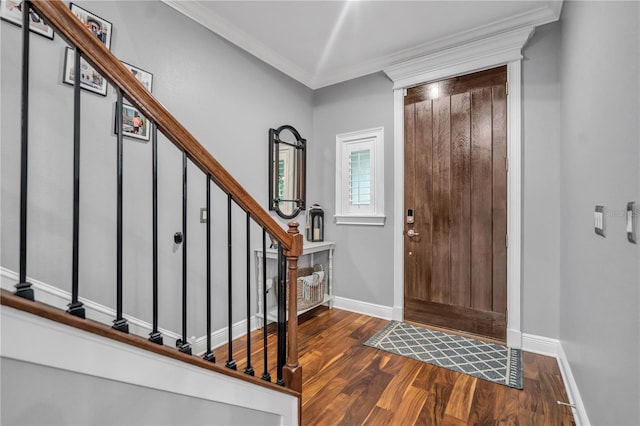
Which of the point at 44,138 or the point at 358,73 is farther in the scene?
the point at 358,73

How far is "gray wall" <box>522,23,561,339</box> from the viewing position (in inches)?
95.8

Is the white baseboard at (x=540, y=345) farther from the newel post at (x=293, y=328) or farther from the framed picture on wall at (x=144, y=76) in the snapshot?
the framed picture on wall at (x=144, y=76)

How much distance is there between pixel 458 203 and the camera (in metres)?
2.82

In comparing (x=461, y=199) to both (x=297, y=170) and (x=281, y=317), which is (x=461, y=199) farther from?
(x=281, y=317)

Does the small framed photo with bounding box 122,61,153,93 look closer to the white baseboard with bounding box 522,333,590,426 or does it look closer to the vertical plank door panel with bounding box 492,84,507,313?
the vertical plank door panel with bounding box 492,84,507,313

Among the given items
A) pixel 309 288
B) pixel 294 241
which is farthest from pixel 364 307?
pixel 294 241

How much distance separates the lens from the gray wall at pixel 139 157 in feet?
5.13

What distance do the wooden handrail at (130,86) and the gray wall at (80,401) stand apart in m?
0.71

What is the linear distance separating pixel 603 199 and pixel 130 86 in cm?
185

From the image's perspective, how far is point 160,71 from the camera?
85.9 inches

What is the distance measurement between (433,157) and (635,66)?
1990 millimetres

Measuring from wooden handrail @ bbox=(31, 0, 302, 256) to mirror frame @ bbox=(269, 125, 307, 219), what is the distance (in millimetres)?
1828

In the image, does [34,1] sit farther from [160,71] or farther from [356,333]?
[356,333]

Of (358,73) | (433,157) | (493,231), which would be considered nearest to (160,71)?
(358,73)
